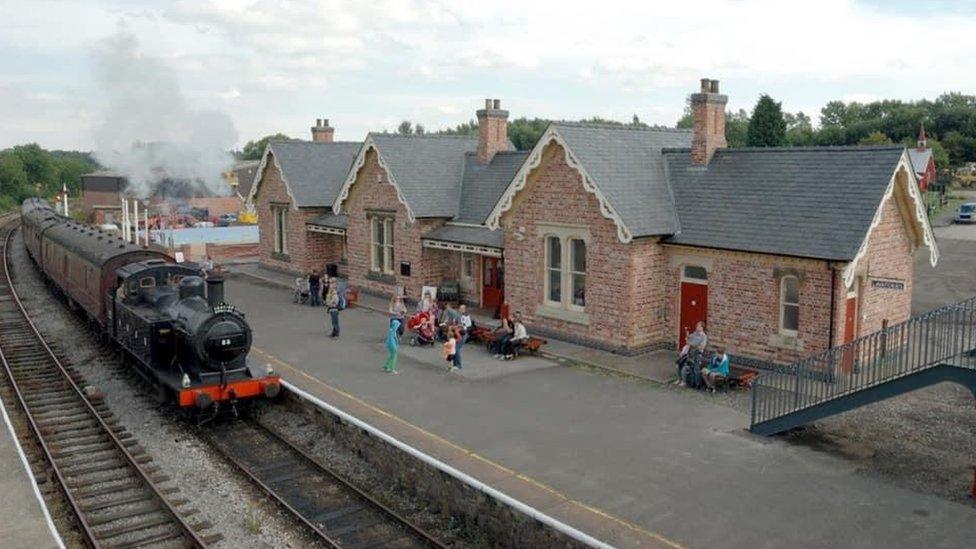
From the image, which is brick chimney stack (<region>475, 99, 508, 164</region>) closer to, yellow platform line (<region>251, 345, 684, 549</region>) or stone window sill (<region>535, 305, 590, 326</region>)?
stone window sill (<region>535, 305, 590, 326</region>)

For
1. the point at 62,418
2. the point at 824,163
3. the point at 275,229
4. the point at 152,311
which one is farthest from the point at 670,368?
the point at 275,229

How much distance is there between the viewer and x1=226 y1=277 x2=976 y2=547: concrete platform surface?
34.9 ft

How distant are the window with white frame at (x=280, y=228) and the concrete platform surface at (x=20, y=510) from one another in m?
22.0

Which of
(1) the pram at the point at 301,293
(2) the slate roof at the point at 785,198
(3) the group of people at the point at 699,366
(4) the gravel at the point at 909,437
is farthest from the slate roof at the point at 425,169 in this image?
(4) the gravel at the point at 909,437

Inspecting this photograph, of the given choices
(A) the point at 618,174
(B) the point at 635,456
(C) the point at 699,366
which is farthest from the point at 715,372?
(A) the point at 618,174

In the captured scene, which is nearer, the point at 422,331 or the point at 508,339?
the point at 508,339

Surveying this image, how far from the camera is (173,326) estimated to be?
15828mm

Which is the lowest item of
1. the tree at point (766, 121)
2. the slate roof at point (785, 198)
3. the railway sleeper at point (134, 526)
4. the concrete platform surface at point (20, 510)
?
the railway sleeper at point (134, 526)

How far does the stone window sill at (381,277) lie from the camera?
28.4 meters

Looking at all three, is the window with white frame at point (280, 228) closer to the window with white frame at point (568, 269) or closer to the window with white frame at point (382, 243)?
the window with white frame at point (382, 243)

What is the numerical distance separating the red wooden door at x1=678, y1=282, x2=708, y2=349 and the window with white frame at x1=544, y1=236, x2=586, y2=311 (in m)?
2.46

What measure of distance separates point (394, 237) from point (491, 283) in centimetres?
414

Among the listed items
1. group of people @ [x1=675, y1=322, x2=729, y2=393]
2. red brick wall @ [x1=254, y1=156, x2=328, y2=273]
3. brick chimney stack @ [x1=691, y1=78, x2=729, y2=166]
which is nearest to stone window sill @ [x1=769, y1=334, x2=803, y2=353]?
group of people @ [x1=675, y1=322, x2=729, y2=393]

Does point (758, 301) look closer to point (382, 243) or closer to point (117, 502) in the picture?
point (117, 502)
